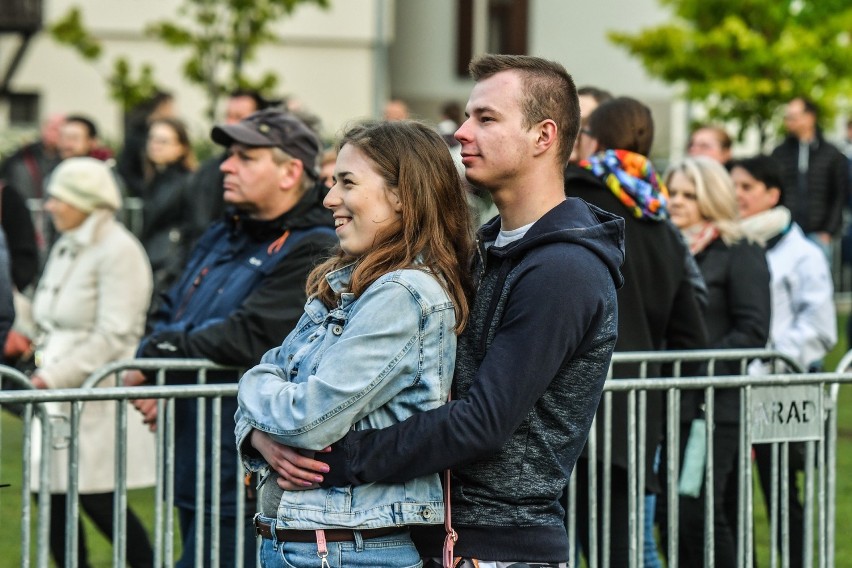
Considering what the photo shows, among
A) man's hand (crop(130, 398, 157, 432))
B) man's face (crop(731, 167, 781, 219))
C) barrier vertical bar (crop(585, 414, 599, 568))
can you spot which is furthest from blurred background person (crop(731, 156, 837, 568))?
man's hand (crop(130, 398, 157, 432))

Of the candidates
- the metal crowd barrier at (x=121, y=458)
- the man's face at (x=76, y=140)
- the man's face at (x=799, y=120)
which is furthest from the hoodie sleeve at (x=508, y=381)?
the man's face at (x=799, y=120)

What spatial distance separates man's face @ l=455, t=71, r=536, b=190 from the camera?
10.9 feet

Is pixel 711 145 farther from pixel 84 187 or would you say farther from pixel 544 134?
pixel 544 134

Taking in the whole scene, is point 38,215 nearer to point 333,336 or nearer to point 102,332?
point 102,332

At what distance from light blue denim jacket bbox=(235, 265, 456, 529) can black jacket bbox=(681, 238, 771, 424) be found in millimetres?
3387

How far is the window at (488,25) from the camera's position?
1194 inches

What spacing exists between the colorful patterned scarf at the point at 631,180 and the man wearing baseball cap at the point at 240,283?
101 centimetres

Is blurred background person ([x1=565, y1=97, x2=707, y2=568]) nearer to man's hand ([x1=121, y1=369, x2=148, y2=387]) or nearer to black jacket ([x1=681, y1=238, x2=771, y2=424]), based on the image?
black jacket ([x1=681, y1=238, x2=771, y2=424])

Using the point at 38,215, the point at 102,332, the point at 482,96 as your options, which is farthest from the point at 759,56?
the point at 482,96

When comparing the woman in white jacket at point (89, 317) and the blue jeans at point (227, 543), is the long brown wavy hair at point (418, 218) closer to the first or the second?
the blue jeans at point (227, 543)

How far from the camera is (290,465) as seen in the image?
3248mm

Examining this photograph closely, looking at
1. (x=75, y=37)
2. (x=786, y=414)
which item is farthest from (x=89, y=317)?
(x=75, y=37)

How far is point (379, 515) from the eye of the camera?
3.23m

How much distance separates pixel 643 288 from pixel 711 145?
4.62 meters
